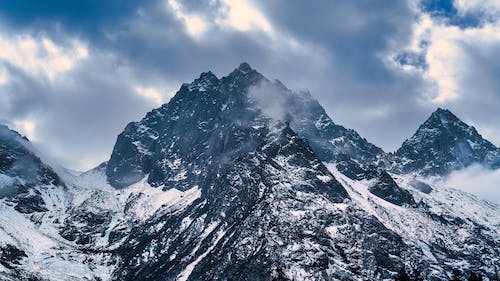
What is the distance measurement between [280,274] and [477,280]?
154 ft

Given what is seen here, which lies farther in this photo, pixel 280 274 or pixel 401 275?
pixel 401 275

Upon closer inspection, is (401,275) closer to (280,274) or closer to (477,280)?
(477,280)

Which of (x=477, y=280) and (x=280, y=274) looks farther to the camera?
(x=477, y=280)

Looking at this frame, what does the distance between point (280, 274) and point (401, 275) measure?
34.9 meters

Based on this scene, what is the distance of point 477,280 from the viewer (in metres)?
141

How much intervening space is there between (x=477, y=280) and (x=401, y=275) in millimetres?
15844

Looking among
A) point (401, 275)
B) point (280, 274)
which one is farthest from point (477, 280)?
point (280, 274)

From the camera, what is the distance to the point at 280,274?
401ft
